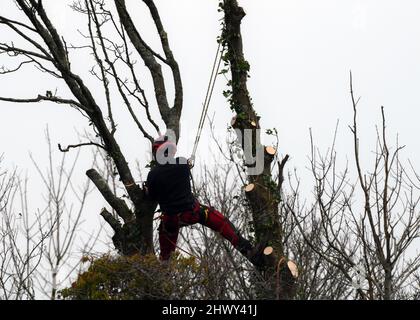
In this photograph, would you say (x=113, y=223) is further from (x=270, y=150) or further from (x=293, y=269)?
(x=293, y=269)

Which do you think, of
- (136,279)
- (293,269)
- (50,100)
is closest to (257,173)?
(293,269)

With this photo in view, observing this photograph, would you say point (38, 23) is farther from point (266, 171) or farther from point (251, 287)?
point (251, 287)

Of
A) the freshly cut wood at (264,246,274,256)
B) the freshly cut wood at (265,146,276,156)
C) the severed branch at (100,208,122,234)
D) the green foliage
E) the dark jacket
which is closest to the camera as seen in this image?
the green foliage

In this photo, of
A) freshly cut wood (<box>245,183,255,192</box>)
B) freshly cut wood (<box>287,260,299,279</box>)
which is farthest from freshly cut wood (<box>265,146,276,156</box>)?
freshly cut wood (<box>287,260,299,279</box>)

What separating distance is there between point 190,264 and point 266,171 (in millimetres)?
2190

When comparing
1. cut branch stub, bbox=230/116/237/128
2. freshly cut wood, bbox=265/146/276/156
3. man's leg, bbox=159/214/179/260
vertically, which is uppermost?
cut branch stub, bbox=230/116/237/128

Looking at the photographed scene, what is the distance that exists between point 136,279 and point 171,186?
1.56 m

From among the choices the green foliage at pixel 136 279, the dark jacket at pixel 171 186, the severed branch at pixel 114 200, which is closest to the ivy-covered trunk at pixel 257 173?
the dark jacket at pixel 171 186

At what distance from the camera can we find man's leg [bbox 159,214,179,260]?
10117 millimetres

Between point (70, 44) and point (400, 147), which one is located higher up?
point (70, 44)

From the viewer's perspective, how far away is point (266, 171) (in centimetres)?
1052

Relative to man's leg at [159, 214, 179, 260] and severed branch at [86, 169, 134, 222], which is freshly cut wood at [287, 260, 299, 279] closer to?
man's leg at [159, 214, 179, 260]
